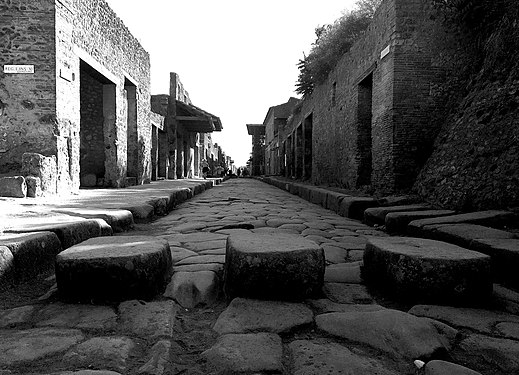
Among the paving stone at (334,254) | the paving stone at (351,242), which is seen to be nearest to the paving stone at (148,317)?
the paving stone at (334,254)

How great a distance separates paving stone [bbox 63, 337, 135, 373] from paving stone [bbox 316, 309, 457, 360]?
74 cm

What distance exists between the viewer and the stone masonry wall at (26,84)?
6082mm

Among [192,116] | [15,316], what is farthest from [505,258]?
[192,116]

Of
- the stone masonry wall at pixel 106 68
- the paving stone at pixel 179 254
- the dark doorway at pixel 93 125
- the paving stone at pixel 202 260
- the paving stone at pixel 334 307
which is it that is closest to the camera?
A: the paving stone at pixel 334 307

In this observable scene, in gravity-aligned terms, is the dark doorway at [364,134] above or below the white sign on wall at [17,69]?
below

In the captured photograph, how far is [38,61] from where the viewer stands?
6180mm

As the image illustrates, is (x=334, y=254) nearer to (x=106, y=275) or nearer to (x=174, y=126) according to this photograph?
(x=106, y=275)

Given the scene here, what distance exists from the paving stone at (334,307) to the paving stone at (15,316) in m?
1.20

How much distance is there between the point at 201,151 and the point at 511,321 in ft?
86.8

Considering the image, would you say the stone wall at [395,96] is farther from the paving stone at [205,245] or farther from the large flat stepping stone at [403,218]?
the paving stone at [205,245]

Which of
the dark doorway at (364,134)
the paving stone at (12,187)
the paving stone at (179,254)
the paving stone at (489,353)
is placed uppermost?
the dark doorway at (364,134)

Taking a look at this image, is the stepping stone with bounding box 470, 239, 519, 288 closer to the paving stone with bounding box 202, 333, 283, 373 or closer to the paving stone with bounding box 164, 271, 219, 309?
the paving stone with bounding box 202, 333, 283, 373

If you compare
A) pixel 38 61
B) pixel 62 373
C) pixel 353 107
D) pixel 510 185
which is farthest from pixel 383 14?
pixel 62 373

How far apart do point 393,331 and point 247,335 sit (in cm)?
54
